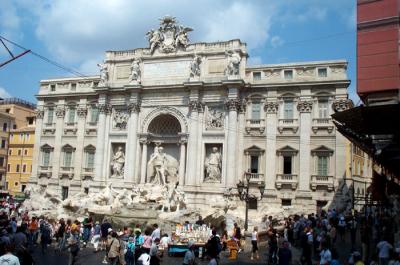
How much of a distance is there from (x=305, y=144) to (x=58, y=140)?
22.6 meters

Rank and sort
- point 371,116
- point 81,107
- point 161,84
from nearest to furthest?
point 371,116, point 161,84, point 81,107

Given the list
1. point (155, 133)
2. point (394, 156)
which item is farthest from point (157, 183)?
point (394, 156)

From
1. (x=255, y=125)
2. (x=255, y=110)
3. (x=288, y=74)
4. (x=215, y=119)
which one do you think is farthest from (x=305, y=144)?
(x=215, y=119)

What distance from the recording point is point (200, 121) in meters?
34.8

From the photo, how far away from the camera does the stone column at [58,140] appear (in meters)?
40.4

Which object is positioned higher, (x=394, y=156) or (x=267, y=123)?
(x=267, y=123)

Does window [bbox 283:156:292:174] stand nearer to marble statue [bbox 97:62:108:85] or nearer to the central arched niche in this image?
the central arched niche

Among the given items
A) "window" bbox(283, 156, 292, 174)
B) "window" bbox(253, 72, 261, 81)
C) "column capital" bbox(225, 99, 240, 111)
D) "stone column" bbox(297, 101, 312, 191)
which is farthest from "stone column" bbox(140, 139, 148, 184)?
"stone column" bbox(297, 101, 312, 191)

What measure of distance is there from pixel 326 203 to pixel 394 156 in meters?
17.7

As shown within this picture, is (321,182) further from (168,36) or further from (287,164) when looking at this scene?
(168,36)

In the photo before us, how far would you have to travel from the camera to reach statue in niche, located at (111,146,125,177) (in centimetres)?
3728

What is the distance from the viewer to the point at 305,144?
105 ft

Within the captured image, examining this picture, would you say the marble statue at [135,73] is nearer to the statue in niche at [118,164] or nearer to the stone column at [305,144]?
the statue in niche at [118,164]

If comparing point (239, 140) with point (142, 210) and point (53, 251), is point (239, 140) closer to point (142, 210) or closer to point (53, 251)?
point (142, 210)
